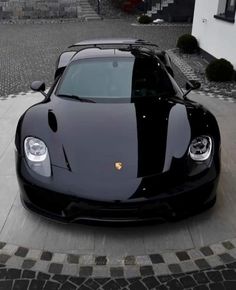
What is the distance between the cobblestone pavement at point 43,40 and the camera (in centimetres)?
895

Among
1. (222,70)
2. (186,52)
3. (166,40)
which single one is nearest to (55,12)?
(166,40)

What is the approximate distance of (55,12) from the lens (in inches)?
852

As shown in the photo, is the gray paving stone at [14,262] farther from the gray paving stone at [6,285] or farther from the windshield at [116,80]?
the windshield at [116,80]

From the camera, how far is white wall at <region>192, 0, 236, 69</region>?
858 centimetres

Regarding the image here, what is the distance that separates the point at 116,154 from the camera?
9.96 ft

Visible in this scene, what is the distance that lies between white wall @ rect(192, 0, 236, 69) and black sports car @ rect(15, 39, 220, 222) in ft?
17.7

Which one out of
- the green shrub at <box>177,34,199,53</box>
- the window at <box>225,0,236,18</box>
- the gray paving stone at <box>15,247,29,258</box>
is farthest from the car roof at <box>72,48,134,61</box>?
the green shrub at <box>177,34,199,53</box>

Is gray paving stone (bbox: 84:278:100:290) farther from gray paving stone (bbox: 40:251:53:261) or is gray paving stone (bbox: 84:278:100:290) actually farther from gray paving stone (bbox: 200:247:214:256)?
gray paving stone (bbox: 200:247:214:256)

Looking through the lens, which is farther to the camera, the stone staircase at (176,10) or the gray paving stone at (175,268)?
the stone staircase at (176,10)

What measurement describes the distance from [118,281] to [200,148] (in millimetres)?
1339

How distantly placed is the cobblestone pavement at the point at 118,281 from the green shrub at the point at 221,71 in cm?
596

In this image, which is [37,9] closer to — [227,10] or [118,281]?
[227,10]

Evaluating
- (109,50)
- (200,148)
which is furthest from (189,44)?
(200,148)

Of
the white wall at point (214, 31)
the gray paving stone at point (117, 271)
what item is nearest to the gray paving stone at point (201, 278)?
the gray paving stone at point (117, 271)
